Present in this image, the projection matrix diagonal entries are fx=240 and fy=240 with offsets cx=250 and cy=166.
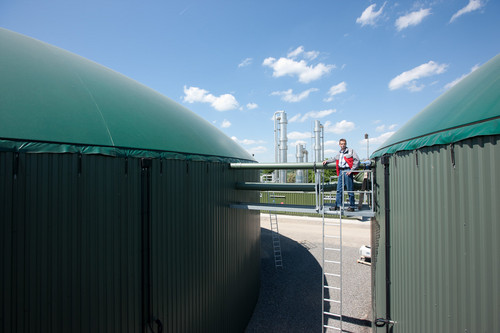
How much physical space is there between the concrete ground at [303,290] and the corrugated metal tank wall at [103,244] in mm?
4379

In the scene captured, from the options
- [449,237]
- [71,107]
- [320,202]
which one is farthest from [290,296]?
[71,107]

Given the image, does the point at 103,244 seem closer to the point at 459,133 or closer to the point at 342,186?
the point at 459,133

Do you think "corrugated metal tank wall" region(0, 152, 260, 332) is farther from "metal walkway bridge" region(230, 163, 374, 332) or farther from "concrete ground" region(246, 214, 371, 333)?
"concrete ground" region(246, 214, 371, 333)

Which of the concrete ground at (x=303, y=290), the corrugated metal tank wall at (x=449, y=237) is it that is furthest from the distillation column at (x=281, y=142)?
the corrugated metal tank wall at (x=449, y=237)

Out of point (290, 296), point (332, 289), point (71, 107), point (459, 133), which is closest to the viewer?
point (459, 133)

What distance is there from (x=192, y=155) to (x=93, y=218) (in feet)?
9.22

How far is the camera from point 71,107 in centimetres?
465

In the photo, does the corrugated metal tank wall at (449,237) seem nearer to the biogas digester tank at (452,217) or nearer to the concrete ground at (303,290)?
the biogas digester tank at (452,217)

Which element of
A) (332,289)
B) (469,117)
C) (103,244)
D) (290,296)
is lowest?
(290,296)

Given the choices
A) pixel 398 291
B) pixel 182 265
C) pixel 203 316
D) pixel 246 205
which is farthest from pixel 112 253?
pixel 398 291

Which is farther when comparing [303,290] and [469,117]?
[303,290]

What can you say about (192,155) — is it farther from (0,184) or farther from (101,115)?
(0,184)

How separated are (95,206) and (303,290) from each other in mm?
10997

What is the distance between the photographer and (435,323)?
3.98 meters
